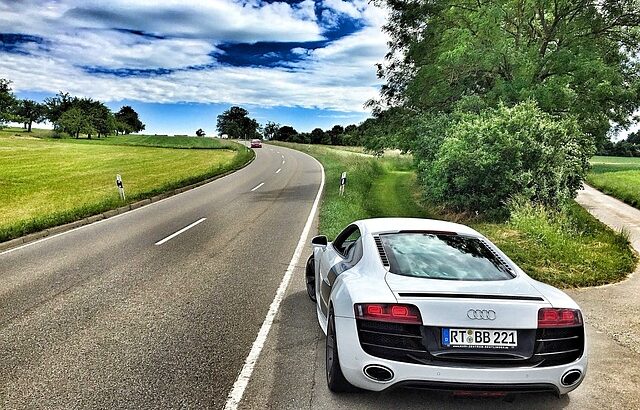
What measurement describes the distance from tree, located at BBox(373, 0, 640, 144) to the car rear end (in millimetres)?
14654

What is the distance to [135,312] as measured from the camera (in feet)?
19.2

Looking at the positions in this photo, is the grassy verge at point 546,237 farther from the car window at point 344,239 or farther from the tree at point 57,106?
the tree at point 57,106

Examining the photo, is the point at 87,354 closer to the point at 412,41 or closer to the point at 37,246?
the point at 37,246

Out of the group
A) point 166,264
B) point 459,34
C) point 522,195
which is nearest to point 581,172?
point 522,195

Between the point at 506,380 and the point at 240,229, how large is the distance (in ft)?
30.0

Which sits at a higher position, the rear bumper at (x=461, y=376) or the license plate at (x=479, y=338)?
the license plate at (x=479, y=338)

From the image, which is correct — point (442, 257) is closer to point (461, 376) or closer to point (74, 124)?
point (461, 376)

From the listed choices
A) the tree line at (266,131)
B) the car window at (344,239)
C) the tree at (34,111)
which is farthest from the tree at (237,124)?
the car window at (344,239)

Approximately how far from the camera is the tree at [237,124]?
153000mm

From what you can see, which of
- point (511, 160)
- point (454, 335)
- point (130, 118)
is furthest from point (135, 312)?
point (130, 118)

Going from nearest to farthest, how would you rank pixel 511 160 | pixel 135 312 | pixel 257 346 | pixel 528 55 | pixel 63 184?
1. pixel 257 346
2. pixel 135 312
3. pixel 511 160
4. pixel 528 55
5. pixel 63 184

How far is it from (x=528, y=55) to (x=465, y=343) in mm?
17712

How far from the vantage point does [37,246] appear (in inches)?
409

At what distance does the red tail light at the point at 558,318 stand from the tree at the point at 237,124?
151198 millimetres
